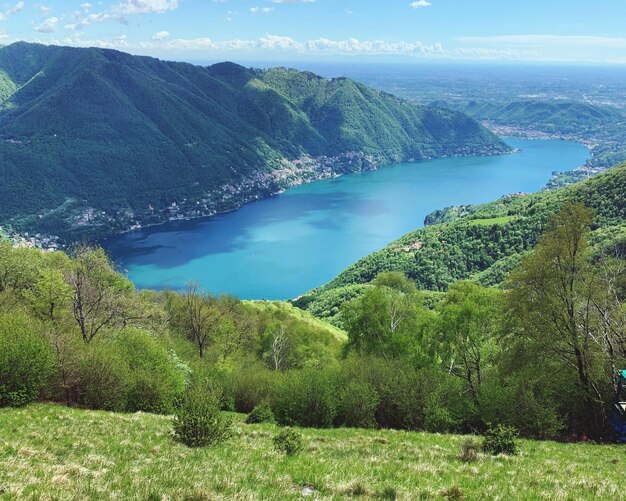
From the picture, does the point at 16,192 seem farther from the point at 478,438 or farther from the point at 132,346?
the point at 478,438

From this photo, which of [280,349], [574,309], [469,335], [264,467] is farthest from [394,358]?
[264,467]

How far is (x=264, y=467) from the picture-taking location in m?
12.1

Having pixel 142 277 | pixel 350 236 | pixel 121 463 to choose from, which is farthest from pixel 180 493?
pixel 350 236

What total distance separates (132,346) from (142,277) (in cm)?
11682

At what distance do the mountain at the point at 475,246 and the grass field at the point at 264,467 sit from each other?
255 feet

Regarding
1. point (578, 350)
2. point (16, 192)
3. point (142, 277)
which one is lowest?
point (142, 277)

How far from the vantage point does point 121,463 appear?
1184 cm

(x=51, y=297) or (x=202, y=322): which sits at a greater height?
(x=51, y=297)

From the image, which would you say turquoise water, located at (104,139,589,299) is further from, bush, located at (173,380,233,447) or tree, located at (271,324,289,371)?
bush, located at (173,380,233,447)

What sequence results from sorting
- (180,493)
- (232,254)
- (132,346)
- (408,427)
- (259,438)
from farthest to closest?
(232,254)
(132,346)
(408,427)
(259,438)
(180,493)

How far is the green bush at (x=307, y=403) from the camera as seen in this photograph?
24906mm

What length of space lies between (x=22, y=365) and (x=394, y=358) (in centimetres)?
2325

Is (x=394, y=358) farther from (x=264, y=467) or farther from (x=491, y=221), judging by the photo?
(x=491, y=221)

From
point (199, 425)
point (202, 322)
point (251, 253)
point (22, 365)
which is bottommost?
point (251, 253)
